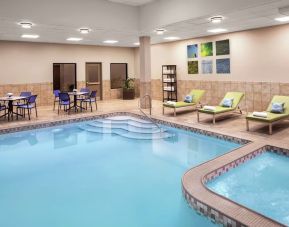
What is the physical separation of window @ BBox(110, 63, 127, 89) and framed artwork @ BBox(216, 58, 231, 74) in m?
6.23

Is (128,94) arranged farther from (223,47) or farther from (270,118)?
(270,118)

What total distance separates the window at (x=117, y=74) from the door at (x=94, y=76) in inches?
28.3

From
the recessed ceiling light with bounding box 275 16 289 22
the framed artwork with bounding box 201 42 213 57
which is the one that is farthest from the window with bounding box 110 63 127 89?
the recessed ceiling light with bounding box 275 16 289 22

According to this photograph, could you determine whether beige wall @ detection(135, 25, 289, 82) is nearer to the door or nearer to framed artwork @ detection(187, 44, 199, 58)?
framed artwork @ detection(187, 44, 199, 58)

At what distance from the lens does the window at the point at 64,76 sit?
43.0ft

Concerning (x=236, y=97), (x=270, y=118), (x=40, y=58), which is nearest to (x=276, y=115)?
(x=270, y=118)

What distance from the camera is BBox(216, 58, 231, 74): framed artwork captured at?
1054cm

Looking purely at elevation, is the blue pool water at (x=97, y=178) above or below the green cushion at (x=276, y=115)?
below

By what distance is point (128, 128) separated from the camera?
Answer: 8820mm

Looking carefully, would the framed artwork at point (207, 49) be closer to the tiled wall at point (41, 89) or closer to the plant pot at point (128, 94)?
the plant pot at point (128, 94)

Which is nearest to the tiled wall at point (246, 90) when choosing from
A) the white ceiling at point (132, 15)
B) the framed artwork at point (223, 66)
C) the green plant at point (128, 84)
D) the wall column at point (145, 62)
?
the framed artwork at point (223, 66)

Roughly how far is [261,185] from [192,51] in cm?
852

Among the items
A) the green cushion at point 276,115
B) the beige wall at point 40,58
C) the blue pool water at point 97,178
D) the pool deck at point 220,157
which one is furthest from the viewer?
the beige wall at point 40,58

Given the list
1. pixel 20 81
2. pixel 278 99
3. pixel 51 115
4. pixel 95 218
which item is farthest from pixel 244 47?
pixel 20 81
